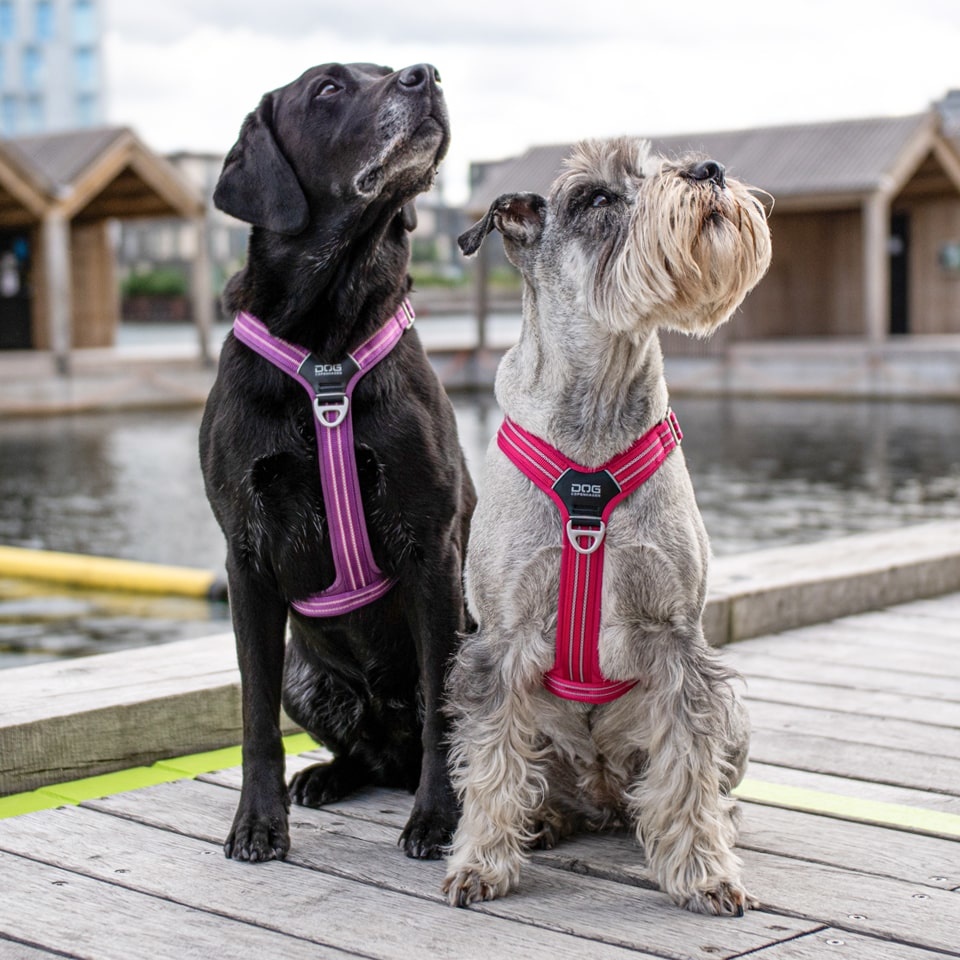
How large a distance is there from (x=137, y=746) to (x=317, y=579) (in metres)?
0.79

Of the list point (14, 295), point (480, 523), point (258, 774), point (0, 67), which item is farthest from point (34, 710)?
point (0, 67)

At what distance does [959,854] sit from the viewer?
2924mm

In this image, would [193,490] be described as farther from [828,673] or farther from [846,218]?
[846,218]

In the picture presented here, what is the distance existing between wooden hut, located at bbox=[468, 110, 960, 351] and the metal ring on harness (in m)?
21.3

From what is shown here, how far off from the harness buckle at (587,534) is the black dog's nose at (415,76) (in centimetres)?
108

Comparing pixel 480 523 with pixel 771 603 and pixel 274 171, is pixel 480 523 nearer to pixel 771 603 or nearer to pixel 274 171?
pixel 274 171

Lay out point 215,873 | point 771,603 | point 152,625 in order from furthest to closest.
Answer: point 152,625 < point 771,603 < point 215,873

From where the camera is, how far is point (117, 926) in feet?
8.48

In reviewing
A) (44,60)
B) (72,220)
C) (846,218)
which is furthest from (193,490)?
(44,60)

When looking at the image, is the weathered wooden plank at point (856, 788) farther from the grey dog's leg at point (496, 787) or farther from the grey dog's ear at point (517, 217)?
the grey dog's ear at point (517, 217)

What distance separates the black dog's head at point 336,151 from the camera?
10.4 ft

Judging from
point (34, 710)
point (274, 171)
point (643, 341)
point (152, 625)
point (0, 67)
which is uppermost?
point (0, 67)

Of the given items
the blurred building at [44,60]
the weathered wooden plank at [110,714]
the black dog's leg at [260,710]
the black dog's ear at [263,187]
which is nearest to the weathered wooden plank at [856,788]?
the black dog's leg at [260,710]

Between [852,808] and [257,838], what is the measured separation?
4.43 feet
